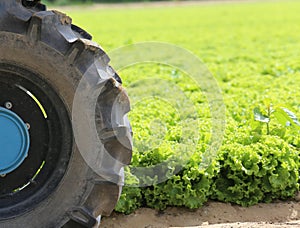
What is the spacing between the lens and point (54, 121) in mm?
3553

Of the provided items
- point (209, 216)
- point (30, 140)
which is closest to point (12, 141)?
point (30, 140)

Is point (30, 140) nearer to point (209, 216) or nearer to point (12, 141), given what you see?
point (12, 141)

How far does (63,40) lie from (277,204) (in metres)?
2.23

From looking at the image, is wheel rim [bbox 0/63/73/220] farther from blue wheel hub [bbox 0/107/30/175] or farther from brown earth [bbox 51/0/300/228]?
brown earth [bbox 51/0/300/228]

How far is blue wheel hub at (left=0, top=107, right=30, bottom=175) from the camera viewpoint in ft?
11.4

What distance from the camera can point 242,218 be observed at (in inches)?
182

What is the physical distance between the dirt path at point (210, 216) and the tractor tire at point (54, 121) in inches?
38.9

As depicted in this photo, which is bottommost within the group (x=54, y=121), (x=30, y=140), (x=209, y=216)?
(x=209, y=216)

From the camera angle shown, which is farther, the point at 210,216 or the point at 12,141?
the point at 210,216

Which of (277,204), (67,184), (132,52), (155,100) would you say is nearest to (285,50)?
(132,52)

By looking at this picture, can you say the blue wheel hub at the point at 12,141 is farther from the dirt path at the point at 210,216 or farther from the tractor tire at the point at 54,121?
the dirt path at the point at 210,216

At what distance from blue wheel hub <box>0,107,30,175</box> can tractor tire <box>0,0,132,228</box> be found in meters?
0.02

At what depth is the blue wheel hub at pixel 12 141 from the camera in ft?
11.4

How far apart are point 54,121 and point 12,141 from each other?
0.81 feet
